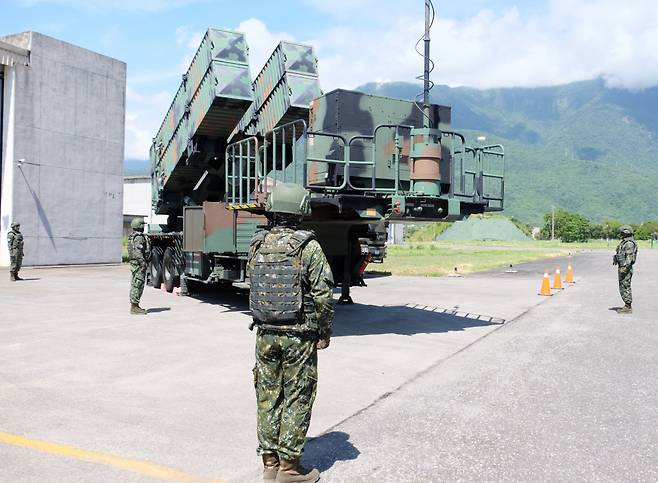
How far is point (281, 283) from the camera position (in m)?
3.89

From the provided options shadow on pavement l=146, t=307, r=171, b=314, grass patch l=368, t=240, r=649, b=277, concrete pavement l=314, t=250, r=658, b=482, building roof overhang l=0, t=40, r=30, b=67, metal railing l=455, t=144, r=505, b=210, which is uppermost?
building roof overhang l=0, t=40, r=30, b=67

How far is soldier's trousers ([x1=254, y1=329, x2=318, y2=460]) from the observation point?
3.75 meters

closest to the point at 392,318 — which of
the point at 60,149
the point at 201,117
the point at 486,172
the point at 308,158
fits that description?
the point at 486,172

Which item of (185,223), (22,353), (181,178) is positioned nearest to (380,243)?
(181,178)

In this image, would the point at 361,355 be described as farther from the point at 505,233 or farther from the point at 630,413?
the point at 505,233

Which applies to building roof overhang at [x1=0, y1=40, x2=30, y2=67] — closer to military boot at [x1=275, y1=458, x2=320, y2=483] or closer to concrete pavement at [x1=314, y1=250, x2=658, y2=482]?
concrete pavement at [x1=314, y1=250, x2=658, y2=482]

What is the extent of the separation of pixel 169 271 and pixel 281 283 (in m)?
11.4

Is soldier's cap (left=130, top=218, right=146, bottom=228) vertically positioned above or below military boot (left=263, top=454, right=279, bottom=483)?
above

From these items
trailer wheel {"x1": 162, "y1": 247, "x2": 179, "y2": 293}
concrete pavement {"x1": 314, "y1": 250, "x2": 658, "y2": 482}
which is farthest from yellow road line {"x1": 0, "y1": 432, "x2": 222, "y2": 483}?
trailer wheel {"x1": 162, "y1": 247, "x2": 179, "y2": 293}

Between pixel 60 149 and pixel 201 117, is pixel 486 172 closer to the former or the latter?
pixel 201 117

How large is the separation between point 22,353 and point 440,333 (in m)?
5.97

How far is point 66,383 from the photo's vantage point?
5.98 meters

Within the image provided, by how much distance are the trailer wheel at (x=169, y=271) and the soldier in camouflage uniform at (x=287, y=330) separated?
10.8 meters

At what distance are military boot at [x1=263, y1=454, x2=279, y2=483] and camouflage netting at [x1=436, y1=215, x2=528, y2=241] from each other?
4346 inches
